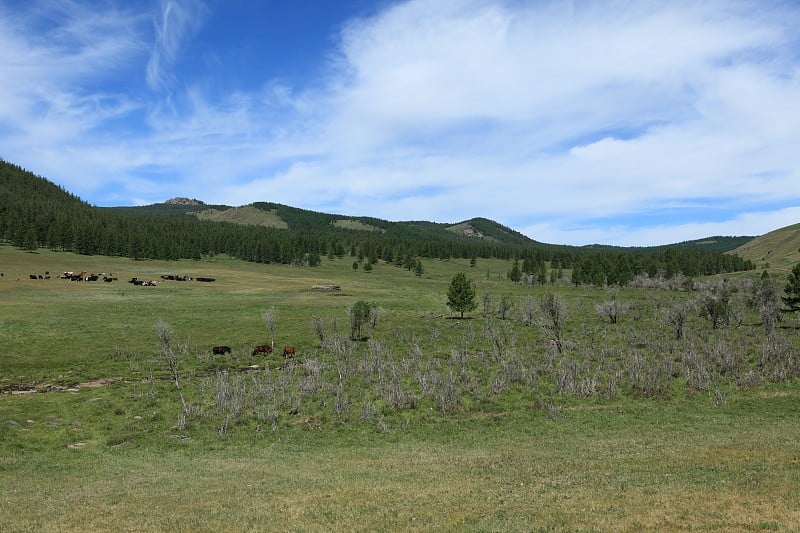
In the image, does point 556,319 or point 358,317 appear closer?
point 556,319

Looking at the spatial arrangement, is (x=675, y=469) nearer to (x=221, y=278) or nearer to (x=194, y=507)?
(x=194, y=507)

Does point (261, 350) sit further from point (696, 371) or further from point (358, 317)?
point (696, 371)

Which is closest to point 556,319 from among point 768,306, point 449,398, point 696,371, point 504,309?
point 696,371

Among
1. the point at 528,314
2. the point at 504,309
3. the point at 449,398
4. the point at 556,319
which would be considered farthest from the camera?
the point at 504,309

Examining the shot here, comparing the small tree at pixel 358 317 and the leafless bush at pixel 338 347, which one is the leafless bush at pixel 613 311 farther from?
the leafless bush at pixel 338 347

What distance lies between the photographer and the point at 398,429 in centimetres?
3269

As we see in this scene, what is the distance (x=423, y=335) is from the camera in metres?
68.5

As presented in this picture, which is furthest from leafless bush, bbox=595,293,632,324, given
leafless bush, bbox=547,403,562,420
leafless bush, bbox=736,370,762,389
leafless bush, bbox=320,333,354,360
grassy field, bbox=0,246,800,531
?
leafless bush, bbox=547,403,562,420

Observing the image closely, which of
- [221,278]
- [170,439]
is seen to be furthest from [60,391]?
[221,278]

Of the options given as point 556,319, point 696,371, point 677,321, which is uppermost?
point 556,319

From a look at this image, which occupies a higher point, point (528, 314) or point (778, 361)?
point (528, 314)

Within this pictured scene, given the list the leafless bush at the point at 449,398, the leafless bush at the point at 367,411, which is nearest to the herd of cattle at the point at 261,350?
the leafless bush at the point at 367,411

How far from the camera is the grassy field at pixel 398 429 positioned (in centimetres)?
1742

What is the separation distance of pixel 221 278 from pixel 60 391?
103 m
